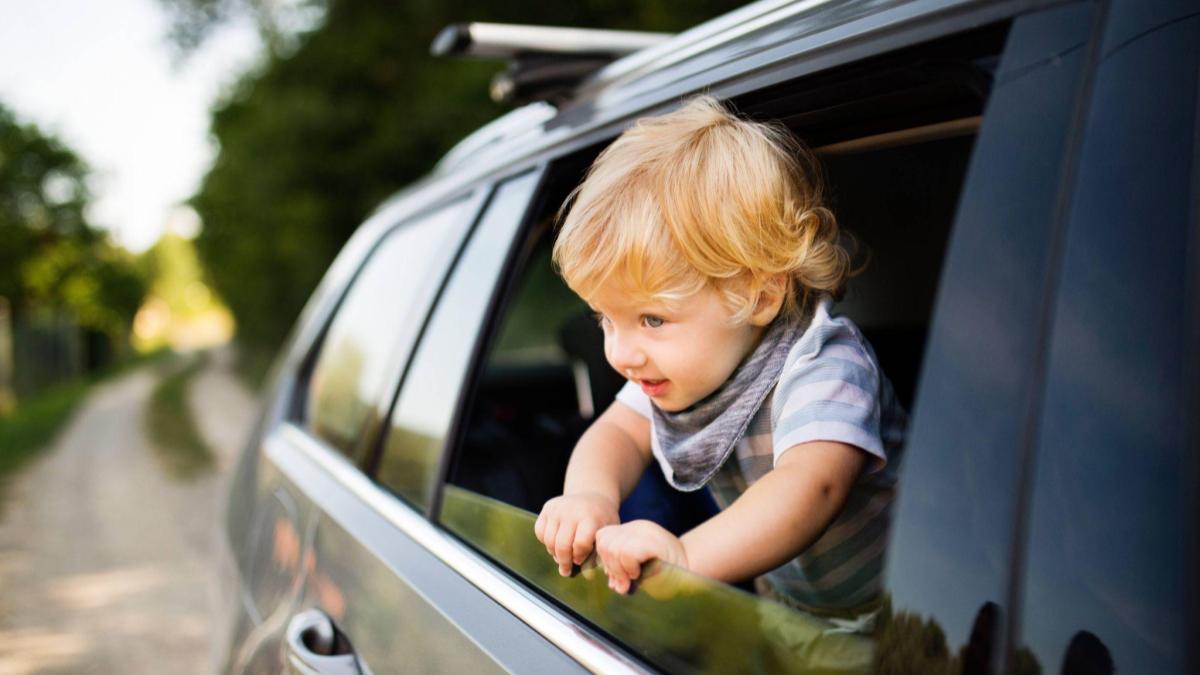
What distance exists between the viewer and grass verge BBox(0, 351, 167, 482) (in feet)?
34.2

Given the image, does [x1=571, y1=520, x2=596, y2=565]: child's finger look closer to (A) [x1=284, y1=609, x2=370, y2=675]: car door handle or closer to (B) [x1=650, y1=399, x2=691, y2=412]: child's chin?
(B) [x1=650, y1=399, x2=691, y2=412]: child's chin

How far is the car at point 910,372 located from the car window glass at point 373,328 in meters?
0.02

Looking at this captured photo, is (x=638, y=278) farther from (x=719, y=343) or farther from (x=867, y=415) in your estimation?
(x=867, y=415)

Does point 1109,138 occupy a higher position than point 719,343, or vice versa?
point 1109,138

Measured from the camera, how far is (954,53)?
100 cm

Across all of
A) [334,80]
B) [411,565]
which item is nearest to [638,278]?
[411,565]

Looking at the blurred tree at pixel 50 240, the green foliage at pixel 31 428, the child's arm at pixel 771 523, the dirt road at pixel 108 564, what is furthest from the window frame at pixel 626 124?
the blurred tree at pixel 50 240

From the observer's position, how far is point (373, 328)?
2.55 m

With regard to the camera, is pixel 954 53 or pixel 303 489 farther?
pixel 303 489

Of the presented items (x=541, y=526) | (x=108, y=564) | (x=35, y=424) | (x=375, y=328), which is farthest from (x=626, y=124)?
(x=35, y=424)

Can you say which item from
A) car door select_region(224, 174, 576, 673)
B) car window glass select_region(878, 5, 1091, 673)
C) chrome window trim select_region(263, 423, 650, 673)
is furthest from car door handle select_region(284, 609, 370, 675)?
car window glass select_region(878, 5, 1091, 673)

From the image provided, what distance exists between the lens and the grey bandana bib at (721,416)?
1.24 metres

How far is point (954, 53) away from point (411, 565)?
42.0 inches

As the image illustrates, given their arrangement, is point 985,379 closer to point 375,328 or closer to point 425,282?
point 425,282
